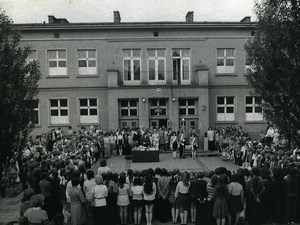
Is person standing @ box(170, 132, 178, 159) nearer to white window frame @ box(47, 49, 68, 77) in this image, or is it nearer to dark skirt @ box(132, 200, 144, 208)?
white window frame @ box(47, 49, 68, 77)

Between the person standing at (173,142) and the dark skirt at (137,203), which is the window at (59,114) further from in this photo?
the dark skirt at (137,203)

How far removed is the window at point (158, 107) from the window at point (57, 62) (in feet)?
23.1

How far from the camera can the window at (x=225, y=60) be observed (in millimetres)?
28734

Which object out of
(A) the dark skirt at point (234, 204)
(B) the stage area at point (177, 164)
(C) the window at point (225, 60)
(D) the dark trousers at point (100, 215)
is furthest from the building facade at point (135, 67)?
(A) the dark skirt at point (234, 204)

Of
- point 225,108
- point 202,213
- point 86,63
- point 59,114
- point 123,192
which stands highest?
point 86,63

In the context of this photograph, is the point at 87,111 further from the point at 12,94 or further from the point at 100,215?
the point at 100,215

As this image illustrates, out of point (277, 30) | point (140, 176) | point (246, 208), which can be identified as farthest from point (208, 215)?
point (277, 30)

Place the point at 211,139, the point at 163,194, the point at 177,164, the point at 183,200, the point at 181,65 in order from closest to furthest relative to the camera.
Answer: the point at 183,200 → the point at 163,194 → the point at 177,164 → the point at 211,139 → the point at 181,65

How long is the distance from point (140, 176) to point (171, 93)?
637 inches

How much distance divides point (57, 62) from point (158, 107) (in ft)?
27.5

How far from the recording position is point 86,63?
28.5 m

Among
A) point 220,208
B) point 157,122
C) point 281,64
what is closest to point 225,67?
point 157,122

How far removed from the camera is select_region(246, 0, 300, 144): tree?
1154cm

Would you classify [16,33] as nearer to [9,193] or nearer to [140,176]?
[140,176]
